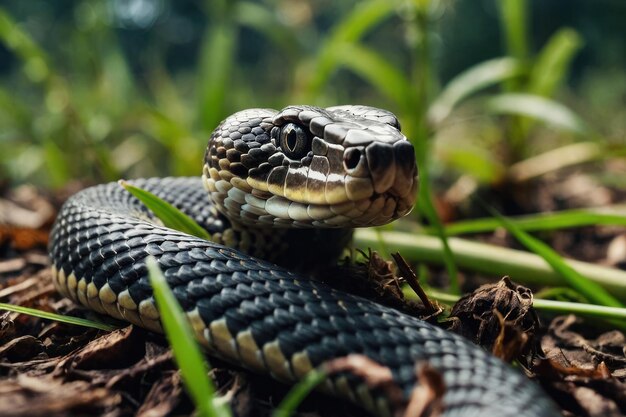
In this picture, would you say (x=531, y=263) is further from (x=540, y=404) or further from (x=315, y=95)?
(x=315, y=95)

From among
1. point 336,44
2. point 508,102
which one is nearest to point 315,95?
point 336,44

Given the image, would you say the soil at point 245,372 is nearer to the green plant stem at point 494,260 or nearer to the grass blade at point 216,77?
the green plant stem at point 494,260

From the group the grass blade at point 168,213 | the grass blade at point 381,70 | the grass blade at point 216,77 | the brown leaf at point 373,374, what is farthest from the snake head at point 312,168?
the grass blade at point 216,77

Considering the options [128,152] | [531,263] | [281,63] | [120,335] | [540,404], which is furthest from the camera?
[281,63]

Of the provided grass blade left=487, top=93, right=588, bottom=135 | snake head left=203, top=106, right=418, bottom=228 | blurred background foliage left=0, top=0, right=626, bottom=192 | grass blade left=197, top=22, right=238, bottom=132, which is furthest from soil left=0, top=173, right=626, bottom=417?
grass blade left=197, top=22, right=238, bottom=132

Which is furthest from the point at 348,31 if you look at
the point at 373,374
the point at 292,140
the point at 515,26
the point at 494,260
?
the point at 373,374

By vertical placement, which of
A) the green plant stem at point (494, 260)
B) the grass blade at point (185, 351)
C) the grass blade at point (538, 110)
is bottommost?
the green plant stem at point (494, 260)
